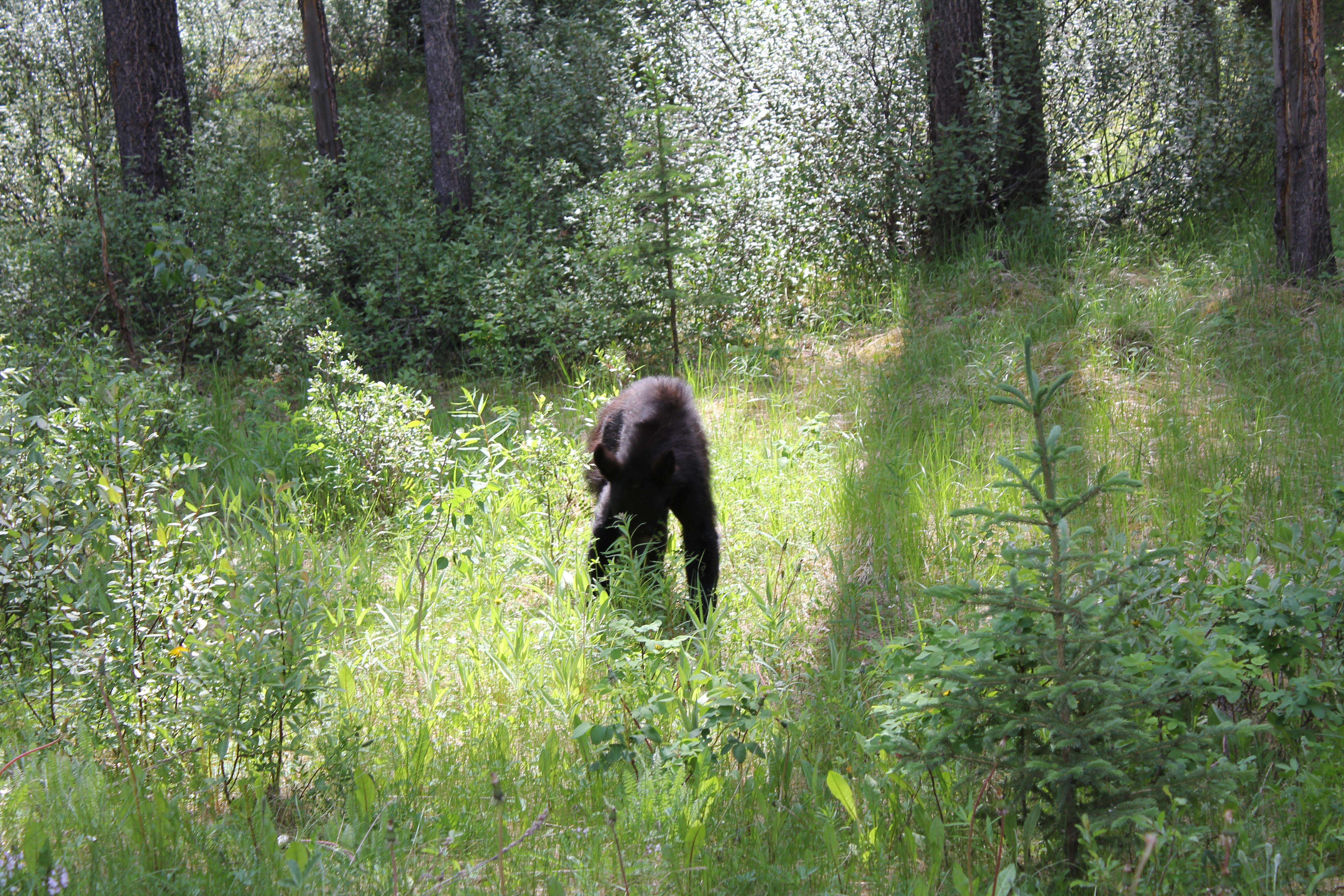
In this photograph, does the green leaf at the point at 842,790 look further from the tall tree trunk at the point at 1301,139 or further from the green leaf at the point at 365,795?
the tall tree trunk at the point at 1301,139

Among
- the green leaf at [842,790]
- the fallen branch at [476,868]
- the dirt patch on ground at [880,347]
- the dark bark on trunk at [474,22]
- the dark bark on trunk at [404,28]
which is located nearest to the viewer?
the fallen branch at [476,868]

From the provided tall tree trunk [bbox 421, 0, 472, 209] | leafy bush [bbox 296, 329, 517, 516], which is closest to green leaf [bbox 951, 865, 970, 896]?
leafy bush [bbox 296, 329, 517, 516]

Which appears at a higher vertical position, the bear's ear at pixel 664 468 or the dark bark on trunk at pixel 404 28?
the dark bark on trunk at pixel 404 28

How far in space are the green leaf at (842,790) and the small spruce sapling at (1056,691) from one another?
16cm

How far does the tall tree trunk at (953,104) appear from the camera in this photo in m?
9.37

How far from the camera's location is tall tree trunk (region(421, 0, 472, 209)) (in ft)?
37.5

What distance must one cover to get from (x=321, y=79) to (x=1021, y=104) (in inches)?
326

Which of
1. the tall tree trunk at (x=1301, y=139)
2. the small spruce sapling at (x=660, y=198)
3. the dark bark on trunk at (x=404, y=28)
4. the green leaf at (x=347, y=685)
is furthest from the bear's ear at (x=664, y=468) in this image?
the dark bark on trunk at (x=404, y=28)

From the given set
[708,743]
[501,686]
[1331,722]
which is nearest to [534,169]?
[501,686]

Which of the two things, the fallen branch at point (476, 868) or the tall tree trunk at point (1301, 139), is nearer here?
the fallen branch at point (476, 868)

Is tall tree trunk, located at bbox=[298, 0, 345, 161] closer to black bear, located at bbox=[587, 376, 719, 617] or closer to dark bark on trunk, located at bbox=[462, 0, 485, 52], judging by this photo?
dark bark on trunk, located at bbox=[462, 0, 485, 52]

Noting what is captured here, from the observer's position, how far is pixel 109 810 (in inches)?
118

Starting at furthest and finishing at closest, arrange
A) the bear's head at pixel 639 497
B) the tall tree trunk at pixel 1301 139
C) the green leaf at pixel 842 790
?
1. the tall tree trunk at pixel 1301 139
2. the bear's head at pixel 639 497
3. the green leaf at pixel 842 790

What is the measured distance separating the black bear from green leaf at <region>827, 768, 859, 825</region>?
6.70 feet
